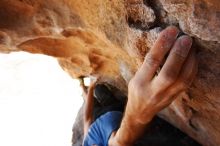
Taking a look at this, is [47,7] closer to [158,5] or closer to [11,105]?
[158,5]

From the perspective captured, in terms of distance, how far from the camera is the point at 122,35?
54.9 inches

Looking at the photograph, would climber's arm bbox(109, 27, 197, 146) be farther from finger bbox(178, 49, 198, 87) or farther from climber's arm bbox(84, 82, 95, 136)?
climber's arm bbox(84, 82, 95, 136)

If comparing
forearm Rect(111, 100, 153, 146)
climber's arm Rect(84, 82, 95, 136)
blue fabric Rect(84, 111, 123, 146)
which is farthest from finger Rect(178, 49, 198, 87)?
climber's arm Rect(84, 82, 95, 136)

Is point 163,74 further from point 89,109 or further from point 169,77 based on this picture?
Result: point 89,109

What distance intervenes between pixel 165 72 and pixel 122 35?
436 millimetres

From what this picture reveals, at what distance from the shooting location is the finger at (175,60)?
99 cm

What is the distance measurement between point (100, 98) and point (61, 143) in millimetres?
4759

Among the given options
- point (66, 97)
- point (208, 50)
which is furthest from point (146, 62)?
point (66, 97)

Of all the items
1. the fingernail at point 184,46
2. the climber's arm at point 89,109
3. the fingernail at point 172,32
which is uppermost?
the fingernail at point 172,32

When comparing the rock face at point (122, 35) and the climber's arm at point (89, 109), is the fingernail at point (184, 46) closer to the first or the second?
the rock face at point (122, 35)

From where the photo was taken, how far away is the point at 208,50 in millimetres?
1079

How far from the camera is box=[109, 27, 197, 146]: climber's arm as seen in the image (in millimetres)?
992

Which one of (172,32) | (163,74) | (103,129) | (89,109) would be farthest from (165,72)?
A: (89,109)

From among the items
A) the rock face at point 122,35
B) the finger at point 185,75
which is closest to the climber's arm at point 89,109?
the rock face at point 122,35
